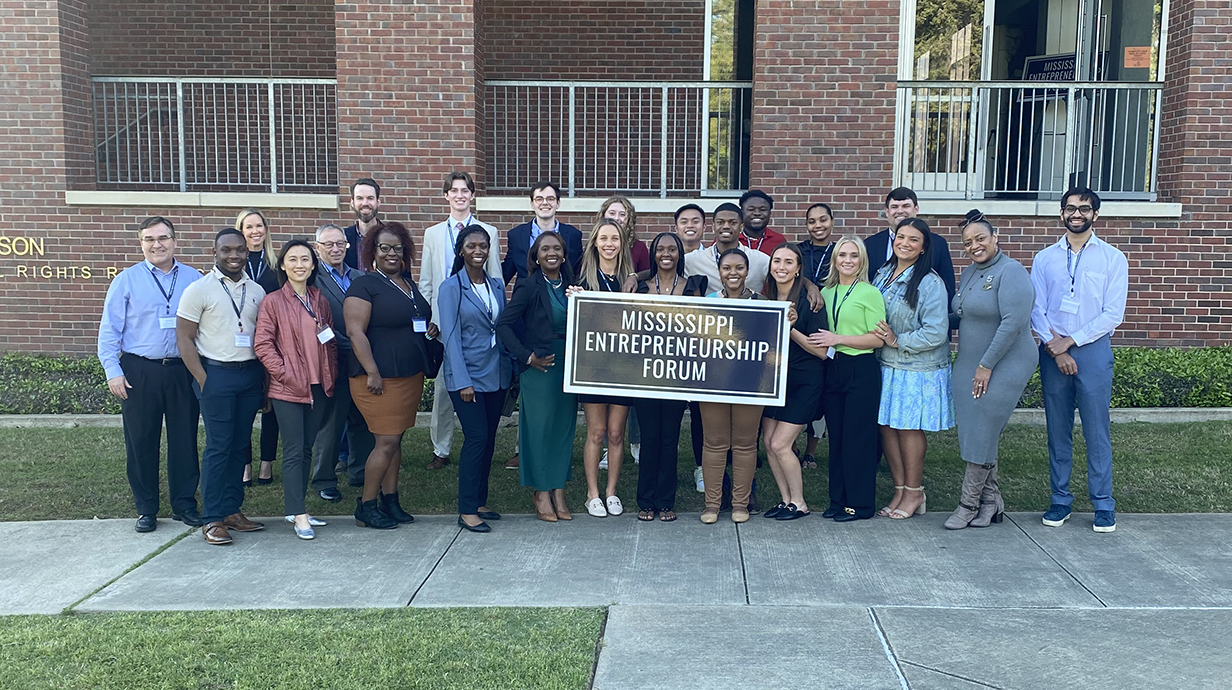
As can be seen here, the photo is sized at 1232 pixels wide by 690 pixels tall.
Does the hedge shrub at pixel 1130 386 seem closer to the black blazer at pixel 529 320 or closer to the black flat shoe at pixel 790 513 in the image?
the black blazer at pixel 529 320

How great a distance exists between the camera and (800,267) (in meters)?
6.25

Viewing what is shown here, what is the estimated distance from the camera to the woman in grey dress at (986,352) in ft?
19.3

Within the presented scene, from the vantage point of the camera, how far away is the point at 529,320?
621 centimetres

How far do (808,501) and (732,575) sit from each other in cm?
164

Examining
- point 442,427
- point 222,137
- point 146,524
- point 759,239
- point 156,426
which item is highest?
point 222,137

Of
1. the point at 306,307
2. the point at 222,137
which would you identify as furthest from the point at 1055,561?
the point at 222,137

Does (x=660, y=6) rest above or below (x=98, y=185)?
above

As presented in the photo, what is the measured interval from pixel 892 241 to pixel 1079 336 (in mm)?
1360

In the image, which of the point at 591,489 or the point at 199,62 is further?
the point at 199,62

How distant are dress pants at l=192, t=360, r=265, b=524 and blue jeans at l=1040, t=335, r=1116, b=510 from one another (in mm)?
4777

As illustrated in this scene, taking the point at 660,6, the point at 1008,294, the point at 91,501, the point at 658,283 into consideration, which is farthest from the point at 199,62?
the point at 1008,294

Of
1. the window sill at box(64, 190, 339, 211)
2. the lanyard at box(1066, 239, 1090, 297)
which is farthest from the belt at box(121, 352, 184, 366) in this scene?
the lanyard at box(1066, 239, 1090, 297)

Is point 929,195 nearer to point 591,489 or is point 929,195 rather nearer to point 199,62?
point 591,489

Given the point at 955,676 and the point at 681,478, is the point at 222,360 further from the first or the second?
the point at 955,676
